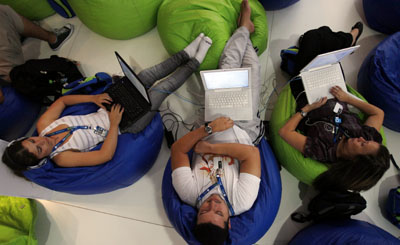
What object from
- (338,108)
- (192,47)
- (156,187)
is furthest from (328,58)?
(156,187)

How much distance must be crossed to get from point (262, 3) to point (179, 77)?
1.11 metres

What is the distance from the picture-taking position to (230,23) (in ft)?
6.62

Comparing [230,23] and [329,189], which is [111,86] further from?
[329,189]

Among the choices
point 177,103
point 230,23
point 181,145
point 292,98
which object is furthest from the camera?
point 177,103

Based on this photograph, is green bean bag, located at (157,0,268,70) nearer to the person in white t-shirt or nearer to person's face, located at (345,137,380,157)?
the person in white t-shirt

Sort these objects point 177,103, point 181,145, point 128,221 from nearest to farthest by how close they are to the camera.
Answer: point 181,145, point 128,221, point 177,103

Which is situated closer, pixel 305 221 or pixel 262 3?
pixel 305 221

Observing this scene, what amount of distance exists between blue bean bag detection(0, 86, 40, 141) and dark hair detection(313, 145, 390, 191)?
2394 millimetres

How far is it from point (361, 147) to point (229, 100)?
2.79ft

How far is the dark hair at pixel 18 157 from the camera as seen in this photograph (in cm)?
137

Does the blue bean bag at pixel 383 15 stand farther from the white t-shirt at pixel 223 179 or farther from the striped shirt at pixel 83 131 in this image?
the striped shirt at pixel 83 131

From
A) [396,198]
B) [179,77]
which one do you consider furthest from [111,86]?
[396,198]

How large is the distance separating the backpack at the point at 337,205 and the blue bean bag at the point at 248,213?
308 millimetres

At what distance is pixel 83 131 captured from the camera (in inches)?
63.6
